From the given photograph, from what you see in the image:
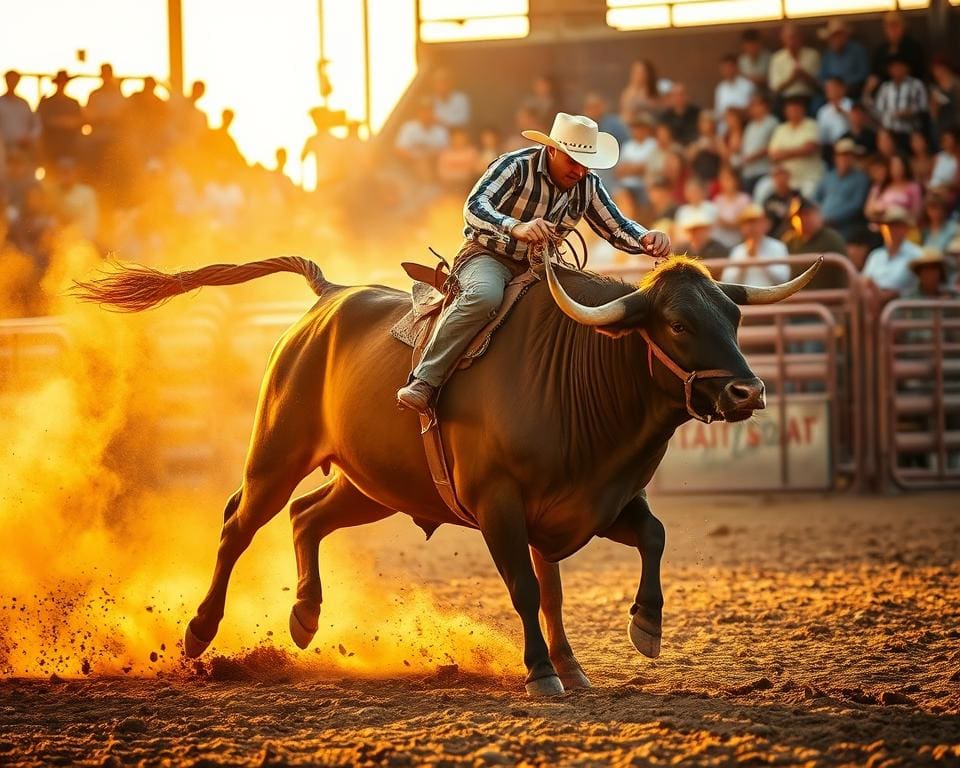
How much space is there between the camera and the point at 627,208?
14.2 meters

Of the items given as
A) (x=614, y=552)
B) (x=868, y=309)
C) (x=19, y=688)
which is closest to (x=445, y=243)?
(x=868, y=309)

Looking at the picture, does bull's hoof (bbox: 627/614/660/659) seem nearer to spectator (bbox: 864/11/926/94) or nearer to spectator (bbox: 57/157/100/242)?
spectator (bbox: 57/157/100/242)

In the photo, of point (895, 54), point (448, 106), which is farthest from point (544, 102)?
point (895, 54)

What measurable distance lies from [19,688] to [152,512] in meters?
4.00

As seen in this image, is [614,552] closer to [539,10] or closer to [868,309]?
[868,309]

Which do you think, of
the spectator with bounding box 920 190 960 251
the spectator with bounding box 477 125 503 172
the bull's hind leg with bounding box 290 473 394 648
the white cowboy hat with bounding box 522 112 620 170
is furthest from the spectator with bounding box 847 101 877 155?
the white cowboy hat with bounding box 522 112 620 170

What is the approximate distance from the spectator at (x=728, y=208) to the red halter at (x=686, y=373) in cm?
854

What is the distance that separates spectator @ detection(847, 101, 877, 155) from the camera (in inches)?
555

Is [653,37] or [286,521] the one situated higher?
[653,37]

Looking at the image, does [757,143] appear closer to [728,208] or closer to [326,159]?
[728,208]

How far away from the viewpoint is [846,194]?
44.9 feet

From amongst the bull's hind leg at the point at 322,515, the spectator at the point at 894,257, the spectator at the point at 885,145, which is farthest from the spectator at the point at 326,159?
the bull's hind leg at the point at 322,515

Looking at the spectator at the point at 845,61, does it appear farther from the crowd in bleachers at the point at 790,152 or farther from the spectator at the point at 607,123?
the spectator at the point at 607,123

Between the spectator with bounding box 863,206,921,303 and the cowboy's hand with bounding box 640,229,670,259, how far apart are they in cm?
715
